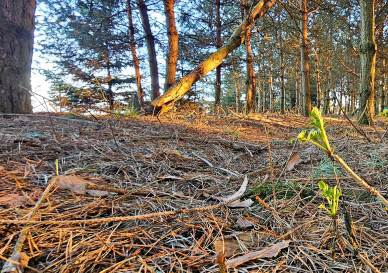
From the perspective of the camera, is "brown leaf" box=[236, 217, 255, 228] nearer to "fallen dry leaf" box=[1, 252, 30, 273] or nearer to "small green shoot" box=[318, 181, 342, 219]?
"small green shoot" box=[318, 181, 342, 219]

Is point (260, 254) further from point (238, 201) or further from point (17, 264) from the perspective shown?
point (17, 264)

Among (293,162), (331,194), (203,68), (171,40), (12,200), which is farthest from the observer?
(171,40)

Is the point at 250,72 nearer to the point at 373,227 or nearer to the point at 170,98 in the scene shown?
the point at 170,98

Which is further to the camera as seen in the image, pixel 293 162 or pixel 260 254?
pixel 293 162

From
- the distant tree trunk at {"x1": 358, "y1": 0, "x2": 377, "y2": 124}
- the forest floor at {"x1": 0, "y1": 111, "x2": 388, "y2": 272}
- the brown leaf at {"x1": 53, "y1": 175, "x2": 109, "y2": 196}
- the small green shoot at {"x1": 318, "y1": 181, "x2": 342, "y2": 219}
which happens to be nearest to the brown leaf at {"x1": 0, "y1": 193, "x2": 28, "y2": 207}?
the forest floor at {"x1": 0, "y1": 111, "x2": 388, "y2": 272}

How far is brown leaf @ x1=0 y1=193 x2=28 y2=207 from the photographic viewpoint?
97 cm

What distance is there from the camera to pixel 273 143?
290cm

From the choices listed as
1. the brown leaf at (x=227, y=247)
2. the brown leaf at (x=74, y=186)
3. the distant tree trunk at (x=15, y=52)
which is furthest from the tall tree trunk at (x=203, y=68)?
the brown leaf at (x=227, y=247)

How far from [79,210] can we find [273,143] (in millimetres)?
2506

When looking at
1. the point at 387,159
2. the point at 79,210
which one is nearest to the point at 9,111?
the point at 79,210

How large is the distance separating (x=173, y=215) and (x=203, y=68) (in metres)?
4.02

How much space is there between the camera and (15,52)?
3.36m

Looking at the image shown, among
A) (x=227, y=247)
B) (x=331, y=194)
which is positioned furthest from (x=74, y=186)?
(x=331, y=194)

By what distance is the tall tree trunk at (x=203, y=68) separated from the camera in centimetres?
452
